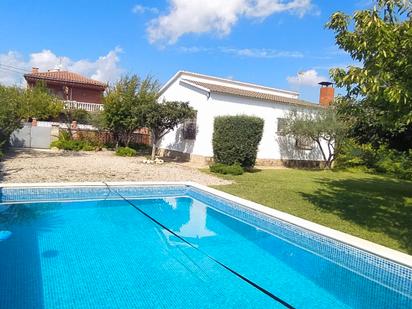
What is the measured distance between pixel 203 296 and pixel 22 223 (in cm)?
497

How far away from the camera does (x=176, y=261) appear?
647cm

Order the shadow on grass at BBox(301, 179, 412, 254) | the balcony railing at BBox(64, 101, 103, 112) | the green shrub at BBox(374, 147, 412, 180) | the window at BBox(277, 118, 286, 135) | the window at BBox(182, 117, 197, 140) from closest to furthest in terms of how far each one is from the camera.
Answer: the shadow on grass at BBox(301, 179, 412, 254) < the green shrub at BBox(374, 147, 412, 180) < the window at BBox(182, 117, 197, 140) < the window at BBox(277, 118, 286, 135) < the balcony railing at BBox(64, 101, 103, 112)

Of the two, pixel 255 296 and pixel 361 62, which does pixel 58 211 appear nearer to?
pixel 255 296

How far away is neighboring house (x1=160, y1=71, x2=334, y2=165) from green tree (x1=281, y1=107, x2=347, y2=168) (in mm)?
567

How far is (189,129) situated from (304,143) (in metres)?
7.91

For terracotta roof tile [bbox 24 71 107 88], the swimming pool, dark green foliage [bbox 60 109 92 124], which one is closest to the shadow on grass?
the swimming pool

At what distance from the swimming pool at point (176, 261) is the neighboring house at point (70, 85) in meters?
31.4

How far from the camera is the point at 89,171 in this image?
1503cm

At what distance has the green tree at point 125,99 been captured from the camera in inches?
979

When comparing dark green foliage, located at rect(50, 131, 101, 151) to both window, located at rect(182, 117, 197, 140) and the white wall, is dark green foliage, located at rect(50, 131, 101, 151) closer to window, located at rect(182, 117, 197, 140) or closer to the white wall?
the white wall

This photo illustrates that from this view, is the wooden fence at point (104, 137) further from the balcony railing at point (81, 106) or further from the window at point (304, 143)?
the window at point (304, 143)

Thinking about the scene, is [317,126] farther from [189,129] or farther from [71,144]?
[71,144]

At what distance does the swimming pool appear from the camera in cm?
509

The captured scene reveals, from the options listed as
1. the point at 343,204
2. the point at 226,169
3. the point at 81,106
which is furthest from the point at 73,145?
the point at 343,204
